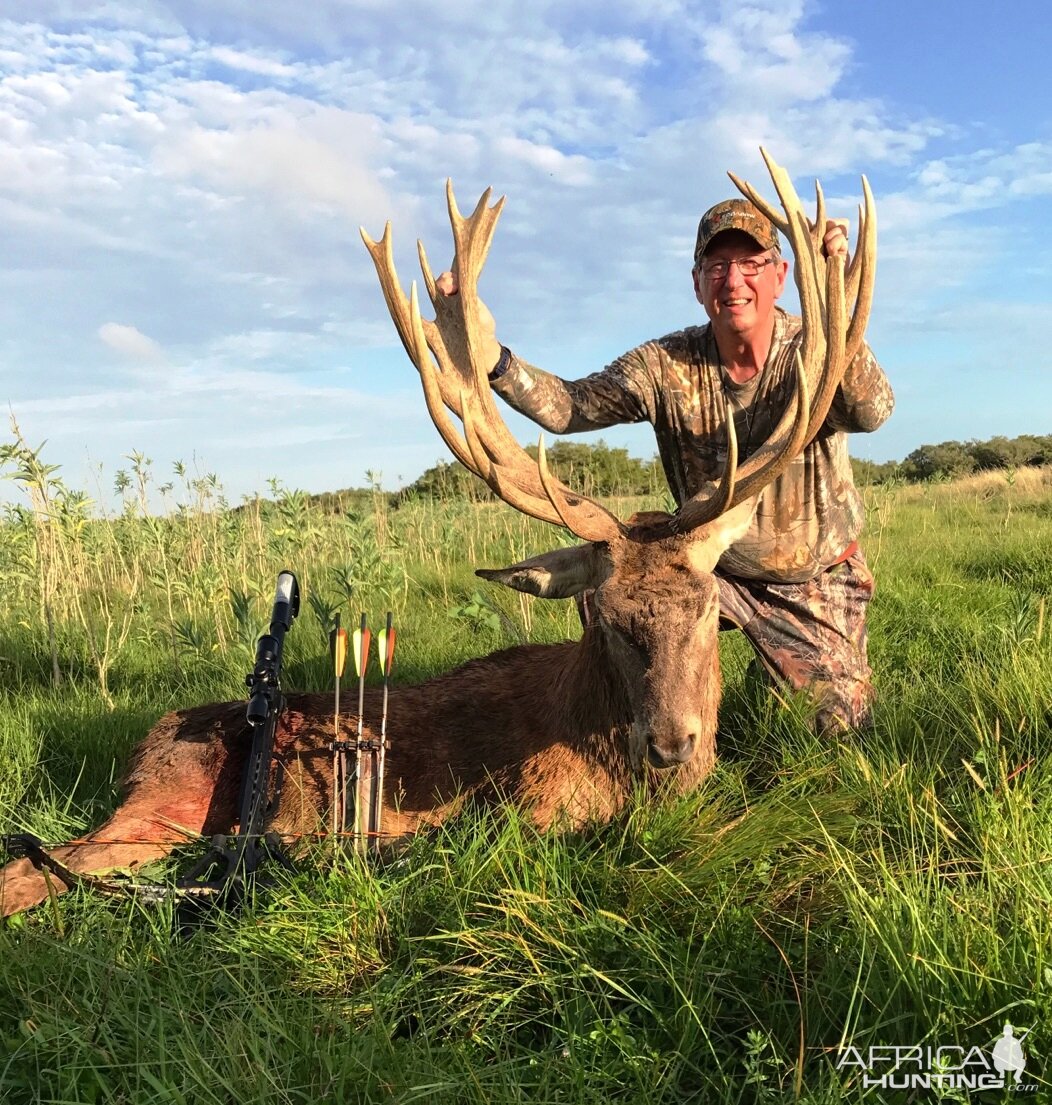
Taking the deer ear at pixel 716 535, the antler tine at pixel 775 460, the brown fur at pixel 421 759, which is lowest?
the brown fur at pixel 421 759

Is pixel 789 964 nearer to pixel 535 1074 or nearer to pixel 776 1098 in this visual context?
pixel 776 1098

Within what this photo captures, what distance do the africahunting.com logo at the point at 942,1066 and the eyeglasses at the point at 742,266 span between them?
3.37m

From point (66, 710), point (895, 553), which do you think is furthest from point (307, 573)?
point (895, 553)

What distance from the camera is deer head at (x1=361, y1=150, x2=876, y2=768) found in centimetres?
291

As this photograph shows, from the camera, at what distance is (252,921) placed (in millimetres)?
2613

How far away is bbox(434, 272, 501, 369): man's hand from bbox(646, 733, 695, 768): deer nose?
199 centimetres

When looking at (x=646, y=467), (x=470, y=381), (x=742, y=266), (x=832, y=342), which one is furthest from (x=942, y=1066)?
(x=646, y=467)

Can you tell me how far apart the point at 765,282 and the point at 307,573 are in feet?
17.9

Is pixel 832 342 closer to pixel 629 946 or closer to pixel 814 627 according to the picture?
pixel 814 627

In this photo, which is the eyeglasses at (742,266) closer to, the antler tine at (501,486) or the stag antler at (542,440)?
the stag antler at (542,440)

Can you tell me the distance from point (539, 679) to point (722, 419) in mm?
1668

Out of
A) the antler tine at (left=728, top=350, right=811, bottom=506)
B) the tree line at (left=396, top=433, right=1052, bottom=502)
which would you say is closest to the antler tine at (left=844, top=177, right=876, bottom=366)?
the antler tine at (left=728, top=350, right=811, bottom=506)

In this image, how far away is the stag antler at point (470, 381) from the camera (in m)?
3.34

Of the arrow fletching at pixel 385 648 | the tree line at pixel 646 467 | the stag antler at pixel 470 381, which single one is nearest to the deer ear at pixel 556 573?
the stag antler at pixel 470 381
